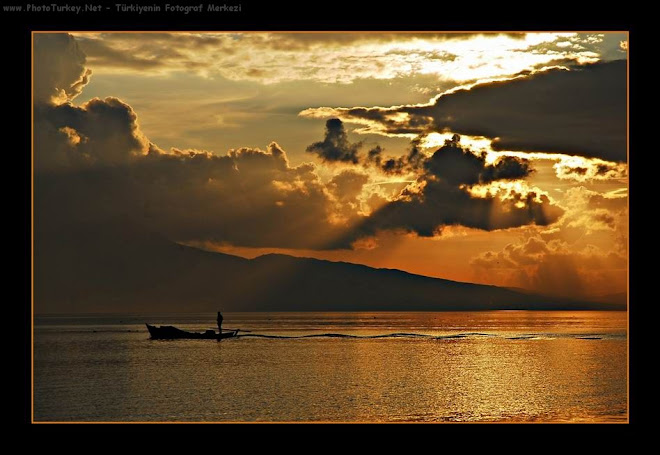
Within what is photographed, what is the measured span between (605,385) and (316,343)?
43.0 metres

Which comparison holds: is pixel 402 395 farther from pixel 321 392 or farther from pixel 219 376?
pixel 219 376

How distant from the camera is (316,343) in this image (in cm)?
9431

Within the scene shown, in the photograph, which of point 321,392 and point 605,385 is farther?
point 605,385
